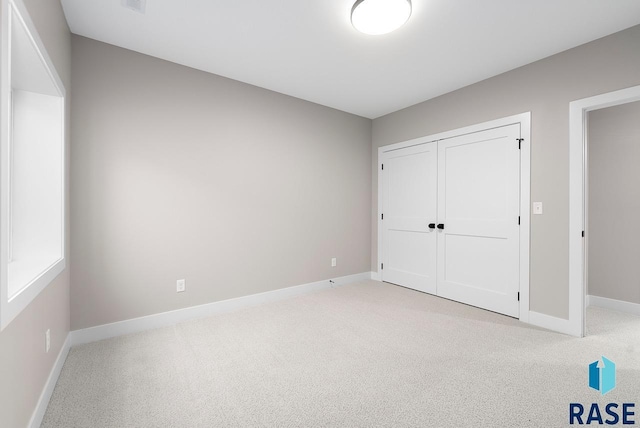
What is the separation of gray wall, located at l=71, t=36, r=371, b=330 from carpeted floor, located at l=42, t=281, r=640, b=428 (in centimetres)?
51

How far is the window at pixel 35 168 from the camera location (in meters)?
1.64

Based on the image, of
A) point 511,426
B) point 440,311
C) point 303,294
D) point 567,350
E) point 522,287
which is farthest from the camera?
point 303,294

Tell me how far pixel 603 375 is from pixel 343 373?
1740 mm

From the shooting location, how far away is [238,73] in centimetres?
313

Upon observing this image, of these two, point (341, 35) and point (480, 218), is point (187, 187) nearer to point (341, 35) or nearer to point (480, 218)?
point (341, 35)

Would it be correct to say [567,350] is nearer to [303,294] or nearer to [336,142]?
[303,294]

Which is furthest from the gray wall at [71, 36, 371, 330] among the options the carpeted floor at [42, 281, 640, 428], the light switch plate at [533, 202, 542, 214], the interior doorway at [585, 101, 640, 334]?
the interior doorway at [585, 101, 640, 334]

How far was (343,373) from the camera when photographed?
2.02 meters

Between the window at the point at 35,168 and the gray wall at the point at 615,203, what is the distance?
516 cm

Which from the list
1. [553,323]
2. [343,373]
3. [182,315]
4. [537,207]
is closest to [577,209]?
[537,207]

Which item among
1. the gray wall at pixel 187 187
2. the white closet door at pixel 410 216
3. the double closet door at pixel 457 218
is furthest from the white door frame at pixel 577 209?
the gray wall at pixel 187 187

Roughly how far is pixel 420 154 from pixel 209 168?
106 inches

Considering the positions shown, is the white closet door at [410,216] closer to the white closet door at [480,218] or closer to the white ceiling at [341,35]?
the white closet door at [480,218]

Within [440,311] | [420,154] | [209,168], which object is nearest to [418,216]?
[420,154]
